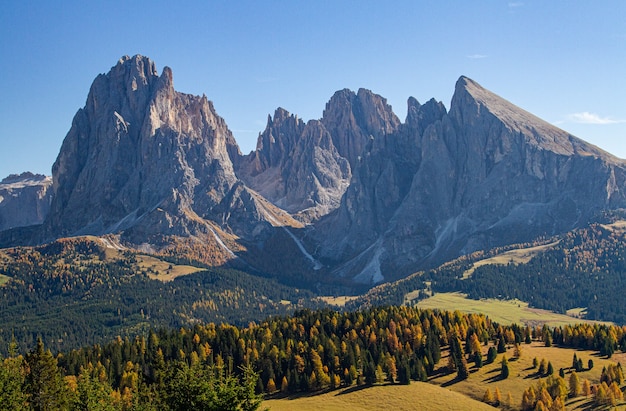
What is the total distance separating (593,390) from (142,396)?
94288 millimetres

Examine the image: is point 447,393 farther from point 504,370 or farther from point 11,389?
point 11,389

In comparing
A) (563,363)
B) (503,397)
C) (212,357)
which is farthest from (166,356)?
(563,363)

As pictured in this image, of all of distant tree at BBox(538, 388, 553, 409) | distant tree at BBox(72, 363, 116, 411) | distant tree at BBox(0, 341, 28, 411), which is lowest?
distant tree at BBox(538, 388, 553, 409)

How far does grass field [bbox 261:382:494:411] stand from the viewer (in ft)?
408

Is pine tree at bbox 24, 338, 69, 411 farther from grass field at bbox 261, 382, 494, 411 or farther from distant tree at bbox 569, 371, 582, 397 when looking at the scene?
distant tree at bbox 569, 371, 582, 397

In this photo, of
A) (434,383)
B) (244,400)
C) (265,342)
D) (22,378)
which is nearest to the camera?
(244,400)

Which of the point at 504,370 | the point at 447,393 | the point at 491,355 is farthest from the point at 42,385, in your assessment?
the point at 491,355

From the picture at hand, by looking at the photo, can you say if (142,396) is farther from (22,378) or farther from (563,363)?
(563,363)

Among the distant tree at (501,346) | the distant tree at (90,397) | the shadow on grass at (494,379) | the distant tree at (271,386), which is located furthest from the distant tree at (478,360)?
the distant tree at (90,397)

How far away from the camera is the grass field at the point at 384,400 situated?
408 feet

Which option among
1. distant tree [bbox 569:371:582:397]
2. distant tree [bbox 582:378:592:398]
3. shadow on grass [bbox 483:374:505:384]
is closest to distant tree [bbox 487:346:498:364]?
shadow on grass [bbox 483:374:505:384]

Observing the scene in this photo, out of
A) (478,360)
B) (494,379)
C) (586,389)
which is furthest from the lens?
(478,360)

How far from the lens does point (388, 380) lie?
470 feet

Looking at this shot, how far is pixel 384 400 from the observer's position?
130 m
